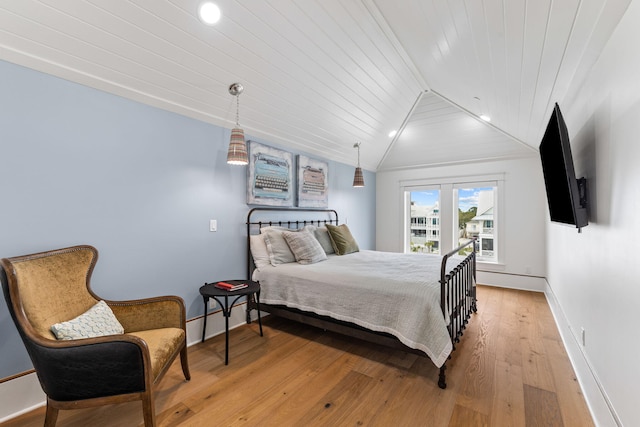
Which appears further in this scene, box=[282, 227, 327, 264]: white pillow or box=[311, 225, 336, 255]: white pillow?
box=[311, 225, 336, 255]: white pillow

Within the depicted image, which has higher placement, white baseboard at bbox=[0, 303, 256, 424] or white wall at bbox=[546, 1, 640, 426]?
white wall at bbox=[546, 1, 640, 426]

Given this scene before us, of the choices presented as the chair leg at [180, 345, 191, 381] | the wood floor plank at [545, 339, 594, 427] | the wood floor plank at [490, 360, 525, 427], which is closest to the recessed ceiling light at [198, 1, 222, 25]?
the chair leg at [180, 345, 191, 381]

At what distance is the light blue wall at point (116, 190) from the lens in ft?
5.99

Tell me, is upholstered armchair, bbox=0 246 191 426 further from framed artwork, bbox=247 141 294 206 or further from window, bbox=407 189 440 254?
window, bbox=407 189 440 254

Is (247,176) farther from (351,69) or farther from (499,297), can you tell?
(499,297)

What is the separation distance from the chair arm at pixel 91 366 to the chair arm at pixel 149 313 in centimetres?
57

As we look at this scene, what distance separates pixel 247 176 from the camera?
3.31 m

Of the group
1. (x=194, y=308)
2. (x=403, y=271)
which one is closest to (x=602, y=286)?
(x=403, y=271)

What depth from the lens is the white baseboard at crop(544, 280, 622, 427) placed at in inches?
60.3

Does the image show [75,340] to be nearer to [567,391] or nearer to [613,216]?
[613,216]

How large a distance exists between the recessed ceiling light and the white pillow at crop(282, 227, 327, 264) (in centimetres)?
218

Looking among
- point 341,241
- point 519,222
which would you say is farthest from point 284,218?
point 519,222

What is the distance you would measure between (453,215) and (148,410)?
5.21 m

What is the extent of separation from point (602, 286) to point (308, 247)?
8.05ft
